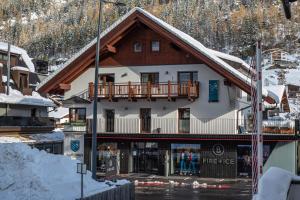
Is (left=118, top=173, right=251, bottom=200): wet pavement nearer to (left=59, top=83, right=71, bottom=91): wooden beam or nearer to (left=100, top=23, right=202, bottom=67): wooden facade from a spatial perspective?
(left=100, top=23, right=202, bottom=67): wooden facade

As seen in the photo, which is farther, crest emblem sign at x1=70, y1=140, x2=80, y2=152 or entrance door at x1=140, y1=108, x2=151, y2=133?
crest emblem sign at x1=70, y1=140, x2=80, y2=152

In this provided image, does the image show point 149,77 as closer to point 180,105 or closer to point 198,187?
point 180,105

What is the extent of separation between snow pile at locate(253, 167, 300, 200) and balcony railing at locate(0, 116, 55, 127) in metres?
36.1

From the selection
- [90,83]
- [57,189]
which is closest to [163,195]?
[57,189]

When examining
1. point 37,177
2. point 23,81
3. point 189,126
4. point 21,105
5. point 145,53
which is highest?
point 145,53

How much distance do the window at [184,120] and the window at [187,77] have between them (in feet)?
7.23

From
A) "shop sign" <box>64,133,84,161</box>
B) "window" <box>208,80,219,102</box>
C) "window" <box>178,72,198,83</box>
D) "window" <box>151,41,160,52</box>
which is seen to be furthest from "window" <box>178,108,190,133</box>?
"shop sign" <box>64,133,84,161</box>

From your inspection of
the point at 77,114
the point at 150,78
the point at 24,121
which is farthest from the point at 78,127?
the point at 24,121

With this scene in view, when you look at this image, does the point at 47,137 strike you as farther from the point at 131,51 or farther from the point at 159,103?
the point at 159,103

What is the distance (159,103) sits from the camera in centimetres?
3869

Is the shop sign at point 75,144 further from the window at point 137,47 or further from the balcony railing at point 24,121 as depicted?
the window at point 137,47

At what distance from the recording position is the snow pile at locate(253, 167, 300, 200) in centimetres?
594

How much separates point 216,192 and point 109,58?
54.6ft

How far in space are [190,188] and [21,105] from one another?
21.0m
